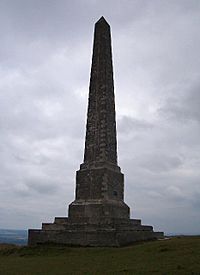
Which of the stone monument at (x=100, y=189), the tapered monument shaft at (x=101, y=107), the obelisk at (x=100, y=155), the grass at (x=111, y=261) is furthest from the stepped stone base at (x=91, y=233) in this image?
the tapered monument shaft at (x=101, y=107)

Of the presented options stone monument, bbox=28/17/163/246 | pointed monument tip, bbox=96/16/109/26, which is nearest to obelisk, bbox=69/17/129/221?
stone monument, bbox=28/17/163/246

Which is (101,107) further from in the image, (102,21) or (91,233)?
(91,233)

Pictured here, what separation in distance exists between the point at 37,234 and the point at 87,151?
539 cm

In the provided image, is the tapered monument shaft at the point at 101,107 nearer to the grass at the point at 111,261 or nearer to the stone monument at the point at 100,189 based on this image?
the stone monument at the point at 100,189

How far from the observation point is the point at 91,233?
51.7ft

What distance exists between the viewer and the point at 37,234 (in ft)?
58.0

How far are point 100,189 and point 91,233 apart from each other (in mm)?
2889

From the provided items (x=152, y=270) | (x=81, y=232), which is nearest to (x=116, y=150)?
(x=81, y=232)

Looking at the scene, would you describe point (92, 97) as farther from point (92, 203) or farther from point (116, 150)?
point (92, 203)

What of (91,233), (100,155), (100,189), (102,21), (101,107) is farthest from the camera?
(102,21)

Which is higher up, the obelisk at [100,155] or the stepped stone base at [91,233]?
the obelisk at [100,155]

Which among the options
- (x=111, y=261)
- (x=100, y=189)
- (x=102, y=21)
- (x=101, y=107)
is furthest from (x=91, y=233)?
(x=102, y=21)

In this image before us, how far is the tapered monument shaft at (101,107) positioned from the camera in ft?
62.4

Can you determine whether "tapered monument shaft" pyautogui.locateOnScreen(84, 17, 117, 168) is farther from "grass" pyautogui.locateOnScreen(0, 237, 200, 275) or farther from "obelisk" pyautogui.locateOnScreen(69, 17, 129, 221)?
"grass" pyautogui.locateOnScreen(0, 237, 200, 275)
